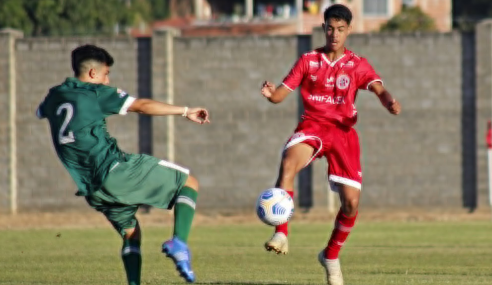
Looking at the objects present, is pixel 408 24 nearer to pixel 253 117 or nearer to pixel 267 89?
pixel 253 117

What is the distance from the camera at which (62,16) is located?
50625 mm

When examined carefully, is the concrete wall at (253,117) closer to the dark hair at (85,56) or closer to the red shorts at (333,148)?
the red shorts at (333,148)

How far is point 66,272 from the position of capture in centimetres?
1320

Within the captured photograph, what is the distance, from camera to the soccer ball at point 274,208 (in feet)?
35.4

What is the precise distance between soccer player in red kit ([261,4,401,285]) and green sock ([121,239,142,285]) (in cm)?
195

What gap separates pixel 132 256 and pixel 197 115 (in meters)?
1.27

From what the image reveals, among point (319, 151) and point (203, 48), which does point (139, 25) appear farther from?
point (319, 151)

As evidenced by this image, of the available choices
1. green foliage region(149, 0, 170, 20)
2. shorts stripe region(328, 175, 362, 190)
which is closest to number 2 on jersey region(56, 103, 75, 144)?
shorts stripe region(328, 175, 362, 190)

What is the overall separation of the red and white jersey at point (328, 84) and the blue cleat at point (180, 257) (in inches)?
118

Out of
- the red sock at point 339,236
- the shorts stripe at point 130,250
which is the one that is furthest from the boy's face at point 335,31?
the shorts stripe at point 130,250

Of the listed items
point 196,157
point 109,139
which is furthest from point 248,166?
point 109,139

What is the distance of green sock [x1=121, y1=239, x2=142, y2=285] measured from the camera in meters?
9.78

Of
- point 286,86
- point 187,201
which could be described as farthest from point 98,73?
point 286,86

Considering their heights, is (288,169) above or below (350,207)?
above
